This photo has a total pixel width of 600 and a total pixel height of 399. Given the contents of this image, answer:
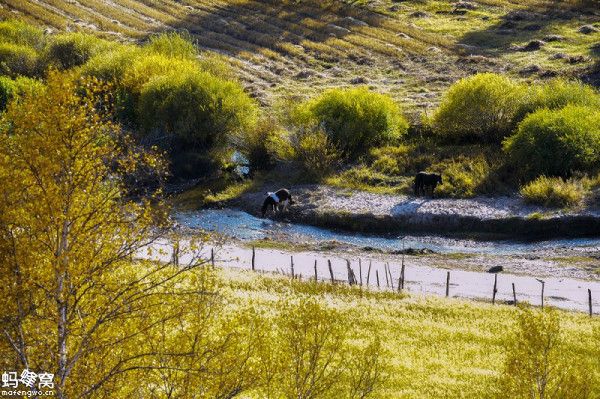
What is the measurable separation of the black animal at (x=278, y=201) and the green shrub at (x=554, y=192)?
57.3 feet

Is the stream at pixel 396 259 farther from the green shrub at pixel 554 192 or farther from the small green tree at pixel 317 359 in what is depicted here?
the small green tree at pixel 317 359

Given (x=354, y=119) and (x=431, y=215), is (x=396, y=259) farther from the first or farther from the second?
(x=354, y=119)

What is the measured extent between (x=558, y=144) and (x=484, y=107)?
1021 centimetres

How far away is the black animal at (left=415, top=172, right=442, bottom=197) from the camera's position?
201ft

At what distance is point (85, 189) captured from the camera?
16.3 meters

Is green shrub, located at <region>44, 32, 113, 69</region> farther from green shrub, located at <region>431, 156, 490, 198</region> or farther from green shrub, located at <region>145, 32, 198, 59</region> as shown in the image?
green shrub, located at <region>431, 156, 490, 198</region>

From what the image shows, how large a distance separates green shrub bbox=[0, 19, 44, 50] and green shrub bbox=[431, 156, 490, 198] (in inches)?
2060

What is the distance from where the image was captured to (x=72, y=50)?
89.6 m

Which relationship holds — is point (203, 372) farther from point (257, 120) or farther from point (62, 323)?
point (257, 120)

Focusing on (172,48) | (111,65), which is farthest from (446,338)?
(172,48)

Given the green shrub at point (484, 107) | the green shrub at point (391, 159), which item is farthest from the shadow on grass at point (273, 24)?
the green shrub at point (391, 159)

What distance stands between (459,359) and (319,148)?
124ft

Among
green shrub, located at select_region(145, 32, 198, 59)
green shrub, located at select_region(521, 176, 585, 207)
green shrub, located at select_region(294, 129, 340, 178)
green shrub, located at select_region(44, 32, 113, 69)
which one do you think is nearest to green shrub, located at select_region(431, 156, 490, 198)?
green shrub, located at select_region(521, 176, 585, 207)

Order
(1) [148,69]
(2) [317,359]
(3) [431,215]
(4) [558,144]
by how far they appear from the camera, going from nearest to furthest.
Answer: (2) [317,359]
(3) [431,215]
(4) [558,144]
(1) [148,69]
